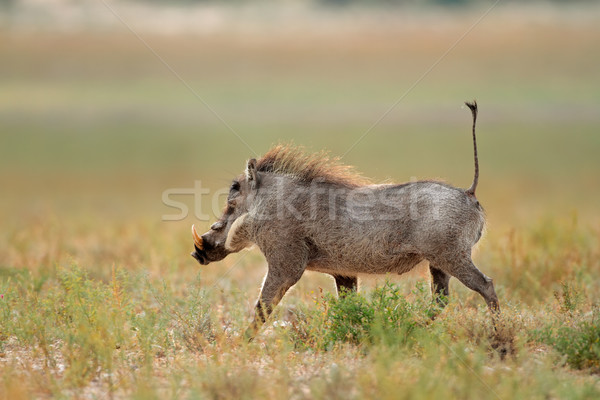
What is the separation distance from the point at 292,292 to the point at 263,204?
6.70 ft

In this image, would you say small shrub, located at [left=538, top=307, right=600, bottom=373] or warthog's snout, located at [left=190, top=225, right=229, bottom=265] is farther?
warthog's snout, located at [left=190, top=225, right=229, bottom=265]

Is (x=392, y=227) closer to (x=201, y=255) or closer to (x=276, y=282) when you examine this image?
(x=276, y=282)

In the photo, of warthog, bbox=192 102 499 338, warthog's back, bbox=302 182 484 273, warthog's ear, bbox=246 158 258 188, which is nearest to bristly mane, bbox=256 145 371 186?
warthog, bbox=192 102 499 338

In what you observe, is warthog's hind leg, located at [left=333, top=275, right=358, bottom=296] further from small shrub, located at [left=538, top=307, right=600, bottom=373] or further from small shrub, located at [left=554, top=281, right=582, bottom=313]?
small shrub, located at [left=538, top=307, right=600, bottom=373]

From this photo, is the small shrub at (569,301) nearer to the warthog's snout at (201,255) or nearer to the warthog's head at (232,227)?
the warthog's head at (232,227)

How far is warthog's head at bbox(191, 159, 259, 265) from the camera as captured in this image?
8.04 m

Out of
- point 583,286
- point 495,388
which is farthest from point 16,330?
point 583,286

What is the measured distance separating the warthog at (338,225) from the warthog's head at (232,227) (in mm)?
11

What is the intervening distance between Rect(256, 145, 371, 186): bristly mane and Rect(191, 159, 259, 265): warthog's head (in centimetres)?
25

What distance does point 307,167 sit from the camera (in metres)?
8.03

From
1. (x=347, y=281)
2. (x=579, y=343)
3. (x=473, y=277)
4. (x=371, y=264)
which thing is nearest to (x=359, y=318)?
(x=371, y=264)

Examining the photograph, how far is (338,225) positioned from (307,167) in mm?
864

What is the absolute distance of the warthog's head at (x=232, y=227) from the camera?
8.04 metres

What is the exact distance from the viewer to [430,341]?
6.05m
